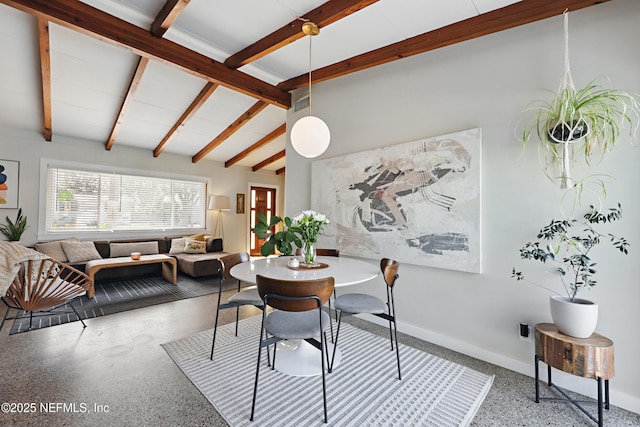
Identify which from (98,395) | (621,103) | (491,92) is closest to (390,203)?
(491,92)

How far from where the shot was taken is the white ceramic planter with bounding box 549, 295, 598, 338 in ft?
5.48

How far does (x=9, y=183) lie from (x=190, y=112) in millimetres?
3132

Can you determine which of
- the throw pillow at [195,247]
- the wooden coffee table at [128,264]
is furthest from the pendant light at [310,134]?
the throw pillow at [195,247]

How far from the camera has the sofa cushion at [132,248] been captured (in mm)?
4949

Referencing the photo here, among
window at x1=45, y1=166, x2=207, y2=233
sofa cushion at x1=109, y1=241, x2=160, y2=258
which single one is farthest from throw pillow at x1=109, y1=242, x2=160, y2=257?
window at x1=45, y1=166, x2=207, y2=233

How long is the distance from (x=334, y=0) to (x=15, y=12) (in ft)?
9.80

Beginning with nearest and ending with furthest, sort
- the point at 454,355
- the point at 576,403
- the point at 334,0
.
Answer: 1. the point at 576,403
2. the point at 334,0
3. the point at 454,355

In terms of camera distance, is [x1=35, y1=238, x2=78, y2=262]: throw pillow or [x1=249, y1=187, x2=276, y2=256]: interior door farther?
[x1=249, y1=187, x2=276, y2=256]: interior door

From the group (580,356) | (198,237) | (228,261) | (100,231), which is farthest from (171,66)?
(580,356)

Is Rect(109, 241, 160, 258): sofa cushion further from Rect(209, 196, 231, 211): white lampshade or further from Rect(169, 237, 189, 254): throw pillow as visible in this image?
Rect(209, 196, 231, 211): white lampshade

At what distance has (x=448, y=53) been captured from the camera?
258 centimetres

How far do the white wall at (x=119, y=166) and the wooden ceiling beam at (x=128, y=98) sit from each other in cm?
34

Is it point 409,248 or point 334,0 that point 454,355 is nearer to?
point 409,248

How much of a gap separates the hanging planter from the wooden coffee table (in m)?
5.00
